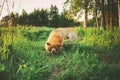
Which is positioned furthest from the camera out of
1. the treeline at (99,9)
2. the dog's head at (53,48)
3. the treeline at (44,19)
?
the treeline at (44,19)

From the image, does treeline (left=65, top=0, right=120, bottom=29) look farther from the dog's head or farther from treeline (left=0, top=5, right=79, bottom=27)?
the dog's head

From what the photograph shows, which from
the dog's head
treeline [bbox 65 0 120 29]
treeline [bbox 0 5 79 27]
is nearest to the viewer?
the dog's head

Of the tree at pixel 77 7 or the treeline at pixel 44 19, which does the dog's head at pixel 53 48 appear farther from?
the tree at pixel 77 7

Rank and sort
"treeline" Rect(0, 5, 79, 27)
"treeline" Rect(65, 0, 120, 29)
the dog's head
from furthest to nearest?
"treeline" Rect(0, 5, 79, 27) → "treeline" Rect(65, 0, 120, 29) → the dog's head

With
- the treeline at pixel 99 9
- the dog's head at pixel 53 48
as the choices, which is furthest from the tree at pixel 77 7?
the dog's head at pixel 53 48

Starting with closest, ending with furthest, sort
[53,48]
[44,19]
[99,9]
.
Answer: [53,48] → [99,9] → [44,19]

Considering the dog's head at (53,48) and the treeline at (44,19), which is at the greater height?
the treeline at (44,19)

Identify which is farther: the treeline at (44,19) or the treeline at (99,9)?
the treeline at (44,19)

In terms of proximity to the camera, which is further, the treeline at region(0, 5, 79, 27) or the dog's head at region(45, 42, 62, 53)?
the treeline at region(0, 5, 79, 27)

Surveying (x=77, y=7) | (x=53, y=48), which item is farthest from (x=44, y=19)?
(x=53, y=48)

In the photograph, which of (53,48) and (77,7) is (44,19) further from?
(53,48)

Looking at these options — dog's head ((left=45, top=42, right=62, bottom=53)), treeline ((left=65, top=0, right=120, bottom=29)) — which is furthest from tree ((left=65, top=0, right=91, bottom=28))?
dog's head ((left=45, top=42, right=62, bottom=53))

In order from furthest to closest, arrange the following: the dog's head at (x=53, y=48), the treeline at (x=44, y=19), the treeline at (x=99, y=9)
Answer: the treeline at (x=44, y=19)
the treeline at (x=99, y=9)
the dog's head at (x=53, y=48)

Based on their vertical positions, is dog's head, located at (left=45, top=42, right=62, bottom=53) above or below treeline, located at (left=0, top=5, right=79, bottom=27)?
below
